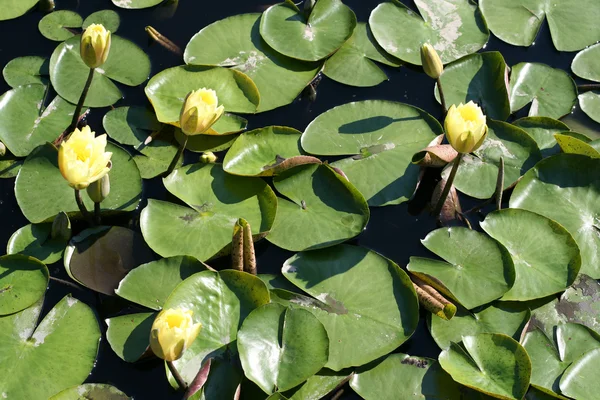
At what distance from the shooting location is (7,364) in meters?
2.81

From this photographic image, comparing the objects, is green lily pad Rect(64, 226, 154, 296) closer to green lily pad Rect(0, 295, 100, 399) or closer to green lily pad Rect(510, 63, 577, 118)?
green lily pad Rect(0, 295, 100, 399)

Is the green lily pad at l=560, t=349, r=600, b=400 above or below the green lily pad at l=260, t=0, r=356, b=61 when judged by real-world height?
below

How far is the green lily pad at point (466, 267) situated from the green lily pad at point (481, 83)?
985mm

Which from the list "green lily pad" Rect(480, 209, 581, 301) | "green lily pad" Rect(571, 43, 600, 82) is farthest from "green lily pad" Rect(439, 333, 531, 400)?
"green lily pad" Rect(571, 43, 600, 82)

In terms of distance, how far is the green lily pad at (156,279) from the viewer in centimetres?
303

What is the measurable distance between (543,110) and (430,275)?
1558 mm

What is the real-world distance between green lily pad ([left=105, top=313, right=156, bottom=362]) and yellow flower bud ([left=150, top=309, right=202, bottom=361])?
1.46 feet

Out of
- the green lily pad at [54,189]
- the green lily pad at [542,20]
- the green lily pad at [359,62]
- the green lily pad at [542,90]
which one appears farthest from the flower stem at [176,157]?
the green lily pad at [542,20]

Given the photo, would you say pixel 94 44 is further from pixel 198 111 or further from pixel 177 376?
pixel 177 376

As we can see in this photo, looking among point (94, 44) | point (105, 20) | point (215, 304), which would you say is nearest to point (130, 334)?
point (215, 304)

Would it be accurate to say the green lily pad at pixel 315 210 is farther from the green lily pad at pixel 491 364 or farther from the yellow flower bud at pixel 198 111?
the green lily pad at pixel 491 364

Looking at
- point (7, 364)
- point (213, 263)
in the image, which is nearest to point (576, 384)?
point (213, 263)

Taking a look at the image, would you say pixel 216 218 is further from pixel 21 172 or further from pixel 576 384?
pixel 576 384

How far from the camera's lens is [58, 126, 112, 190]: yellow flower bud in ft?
9.28
